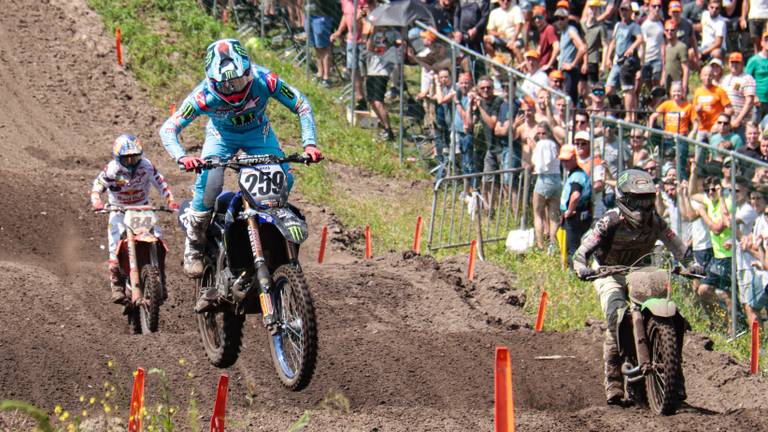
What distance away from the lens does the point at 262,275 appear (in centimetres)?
915

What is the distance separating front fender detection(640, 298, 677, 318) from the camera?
9383 millimetres

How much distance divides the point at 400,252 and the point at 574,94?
4.14 m

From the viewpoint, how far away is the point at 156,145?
859 inches

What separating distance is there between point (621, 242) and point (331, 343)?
129 inches

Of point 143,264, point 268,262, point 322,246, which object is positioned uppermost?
point 322,246

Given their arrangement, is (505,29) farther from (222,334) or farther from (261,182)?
(261,182)

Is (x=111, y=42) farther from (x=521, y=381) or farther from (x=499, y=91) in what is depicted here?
(x=521, y=381)

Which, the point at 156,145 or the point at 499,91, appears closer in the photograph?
the point at 499,91

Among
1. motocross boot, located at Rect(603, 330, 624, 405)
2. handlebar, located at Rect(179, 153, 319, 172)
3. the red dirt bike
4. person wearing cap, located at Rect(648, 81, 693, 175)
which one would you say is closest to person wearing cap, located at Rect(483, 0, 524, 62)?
person wearing cap, located at Rect(648, 81, 693, 175)

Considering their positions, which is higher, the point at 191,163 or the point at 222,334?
the point at 191,163

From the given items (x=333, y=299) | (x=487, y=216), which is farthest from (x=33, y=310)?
(x=487, y=216)

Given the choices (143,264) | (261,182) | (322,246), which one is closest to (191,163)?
(261,182)

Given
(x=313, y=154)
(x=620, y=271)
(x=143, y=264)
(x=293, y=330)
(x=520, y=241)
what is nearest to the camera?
(x=293, y=330)

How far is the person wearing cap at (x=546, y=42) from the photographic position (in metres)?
18.2
